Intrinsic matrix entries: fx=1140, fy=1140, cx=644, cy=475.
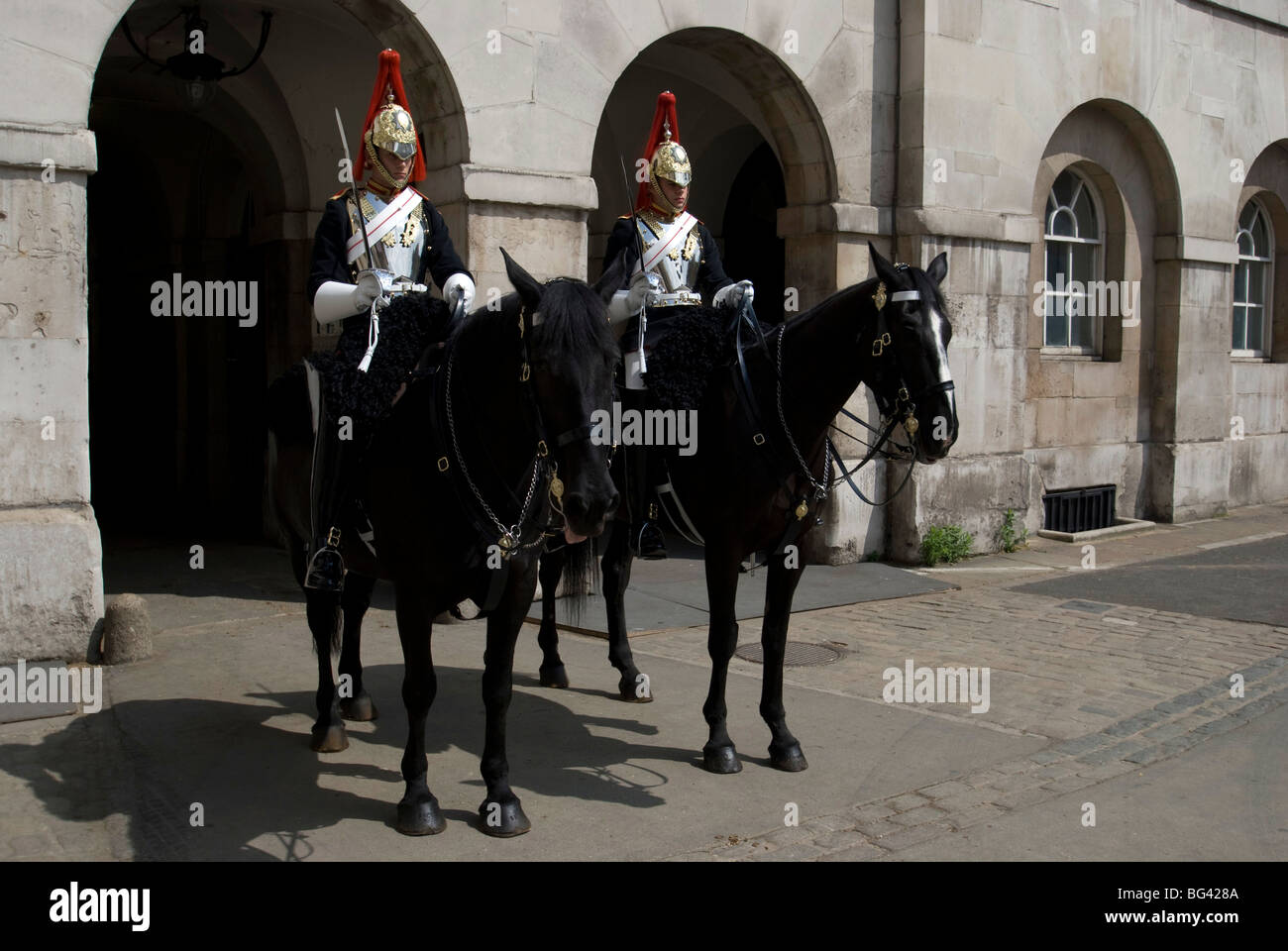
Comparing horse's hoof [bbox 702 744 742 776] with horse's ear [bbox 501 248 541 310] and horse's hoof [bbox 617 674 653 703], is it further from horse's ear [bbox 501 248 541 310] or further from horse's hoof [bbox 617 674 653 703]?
horse's ear [bbox 501 248 541 310]

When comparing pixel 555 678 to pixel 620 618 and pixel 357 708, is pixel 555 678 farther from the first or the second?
pixel 357 708

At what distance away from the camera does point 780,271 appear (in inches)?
500

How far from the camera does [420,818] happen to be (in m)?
4.47

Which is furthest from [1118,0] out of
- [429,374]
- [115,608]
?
[115,608]

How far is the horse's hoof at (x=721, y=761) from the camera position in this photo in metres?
5.27

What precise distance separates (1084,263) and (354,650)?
10331 millimetres

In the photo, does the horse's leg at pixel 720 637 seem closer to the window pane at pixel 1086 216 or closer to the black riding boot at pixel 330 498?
the black riding boot at pixel 330 498

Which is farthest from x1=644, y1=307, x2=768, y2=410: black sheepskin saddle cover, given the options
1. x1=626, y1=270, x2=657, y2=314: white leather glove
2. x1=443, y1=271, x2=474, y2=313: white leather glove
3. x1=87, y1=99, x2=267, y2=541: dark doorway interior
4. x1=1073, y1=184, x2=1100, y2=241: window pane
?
x1=1073, y1=184, x2=1100, y2=241: window pane

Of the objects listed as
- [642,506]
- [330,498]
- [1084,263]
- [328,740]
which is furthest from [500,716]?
[1084,263]

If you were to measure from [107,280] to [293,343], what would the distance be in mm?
6927

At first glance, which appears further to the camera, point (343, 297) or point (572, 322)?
point (343, 297)

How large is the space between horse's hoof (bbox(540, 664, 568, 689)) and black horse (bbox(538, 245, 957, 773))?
4.87ft

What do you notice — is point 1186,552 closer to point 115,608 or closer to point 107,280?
point 115,608

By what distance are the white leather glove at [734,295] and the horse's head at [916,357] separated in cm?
88
